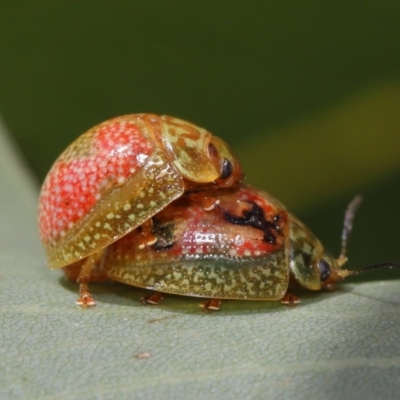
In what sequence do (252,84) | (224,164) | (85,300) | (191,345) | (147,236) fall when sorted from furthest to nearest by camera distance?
(252,84) → (224,164) → (147,236) → (85,300) → (191,345)

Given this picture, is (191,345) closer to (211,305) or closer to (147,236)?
(211,305)

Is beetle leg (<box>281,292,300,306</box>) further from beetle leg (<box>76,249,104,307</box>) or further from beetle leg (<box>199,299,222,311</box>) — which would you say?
beetle leg (<box>76,249,104,307</box>)

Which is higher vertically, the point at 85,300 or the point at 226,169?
the point at 226,169

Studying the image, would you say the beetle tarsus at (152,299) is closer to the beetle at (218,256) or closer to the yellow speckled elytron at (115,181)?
the beetle at (218,256)

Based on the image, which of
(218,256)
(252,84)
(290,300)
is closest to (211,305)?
(218,256)

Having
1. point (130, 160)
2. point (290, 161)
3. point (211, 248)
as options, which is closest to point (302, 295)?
point (211, 248)

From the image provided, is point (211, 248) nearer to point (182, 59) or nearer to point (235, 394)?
point (235, 394)

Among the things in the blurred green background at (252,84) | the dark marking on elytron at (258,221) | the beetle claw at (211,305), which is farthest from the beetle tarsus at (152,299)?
the blurred green background at (252,84)

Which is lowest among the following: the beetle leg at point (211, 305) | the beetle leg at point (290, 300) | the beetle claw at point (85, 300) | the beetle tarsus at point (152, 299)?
the beetle leg at point (290, 300)
